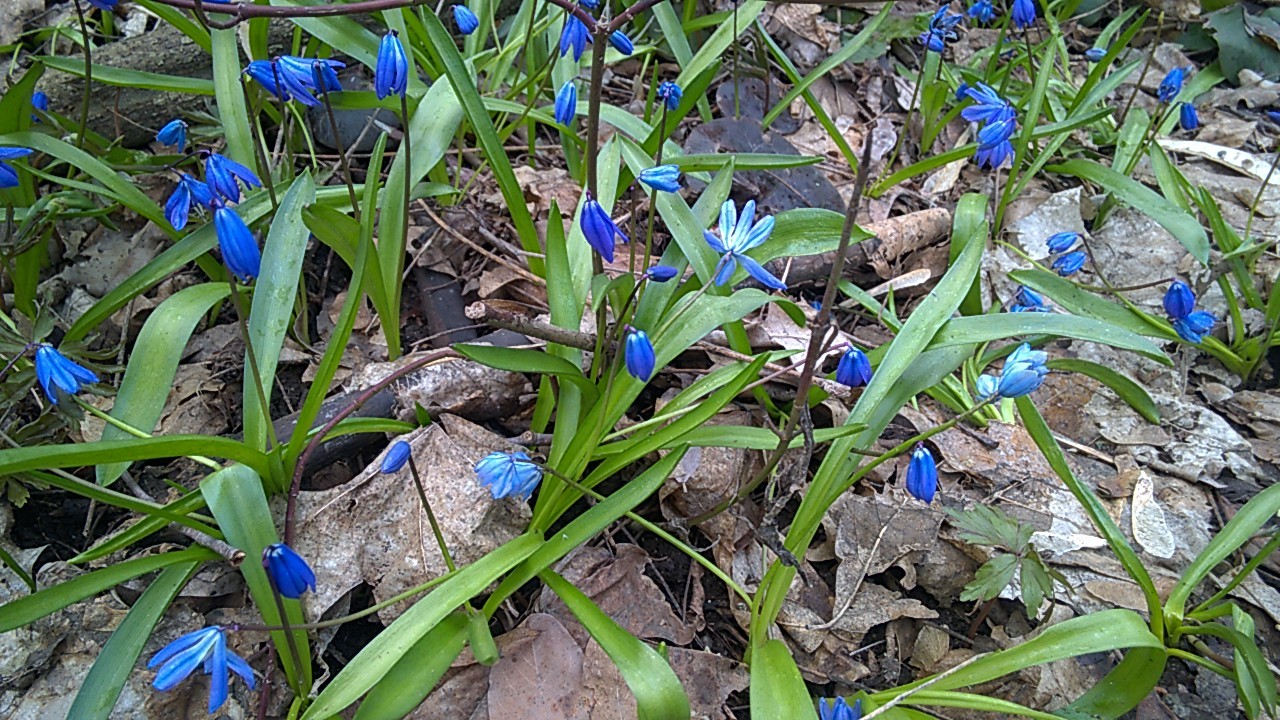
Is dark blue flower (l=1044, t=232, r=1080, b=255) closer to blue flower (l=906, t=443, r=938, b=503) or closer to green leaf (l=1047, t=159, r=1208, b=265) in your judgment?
green leaf (l=1047, t=159, r=1208, b=265)

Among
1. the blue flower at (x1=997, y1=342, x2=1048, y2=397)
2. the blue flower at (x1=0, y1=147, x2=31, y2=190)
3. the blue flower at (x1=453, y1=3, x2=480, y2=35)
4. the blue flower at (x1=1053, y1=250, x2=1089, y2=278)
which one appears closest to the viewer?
the blue flower at (x1=997, y1=342, x2=1048, y2=397)

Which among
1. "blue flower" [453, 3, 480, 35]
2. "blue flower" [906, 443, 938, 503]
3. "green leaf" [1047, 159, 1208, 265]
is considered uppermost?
"blue flower" [453, 3, 480, 35]

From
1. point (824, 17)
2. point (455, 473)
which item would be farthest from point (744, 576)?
point (824, 17)

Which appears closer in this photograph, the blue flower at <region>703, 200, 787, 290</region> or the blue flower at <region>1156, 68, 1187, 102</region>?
the blue flower at <region>703, 200, 787, 290</region>

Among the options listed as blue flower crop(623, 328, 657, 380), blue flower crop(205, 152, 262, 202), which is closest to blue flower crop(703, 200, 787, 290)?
blue flower crop(623, 328, 657, 380)

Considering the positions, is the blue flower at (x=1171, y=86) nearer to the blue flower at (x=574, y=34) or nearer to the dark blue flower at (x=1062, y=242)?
the dark blue flower at (x=1062, y=242)

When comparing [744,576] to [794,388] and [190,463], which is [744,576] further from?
[190,463]

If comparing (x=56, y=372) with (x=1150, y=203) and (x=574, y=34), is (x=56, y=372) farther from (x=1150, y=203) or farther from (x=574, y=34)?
(x=1150, y=203)

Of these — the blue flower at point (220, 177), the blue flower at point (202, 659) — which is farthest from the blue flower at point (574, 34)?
the blue flower at point (202, 659)
